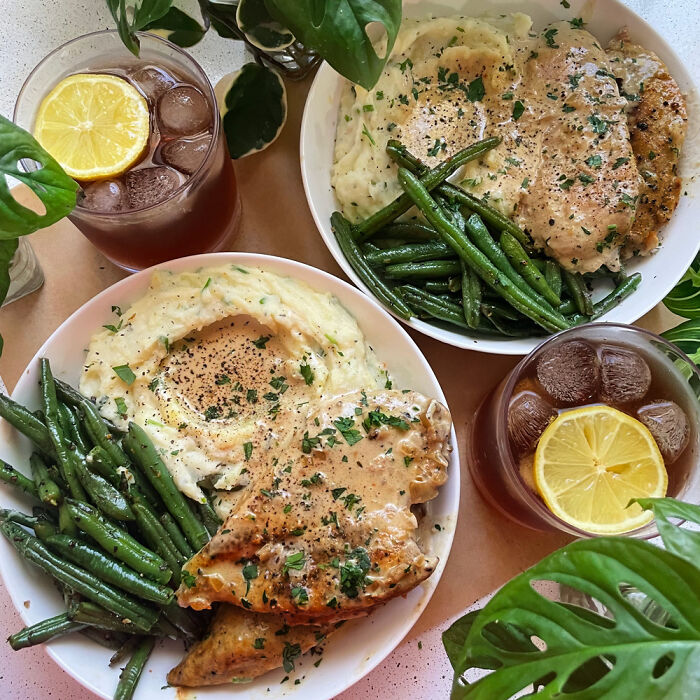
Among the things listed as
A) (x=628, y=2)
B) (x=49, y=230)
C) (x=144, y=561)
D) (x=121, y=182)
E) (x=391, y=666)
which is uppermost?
(x=628, y=2)

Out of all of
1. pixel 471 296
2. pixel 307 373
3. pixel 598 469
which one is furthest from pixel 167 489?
pixel 598 469

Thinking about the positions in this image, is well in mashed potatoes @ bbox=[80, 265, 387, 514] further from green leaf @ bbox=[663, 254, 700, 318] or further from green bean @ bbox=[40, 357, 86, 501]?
green leaf @ bbox=[663, 254, 700, 318]

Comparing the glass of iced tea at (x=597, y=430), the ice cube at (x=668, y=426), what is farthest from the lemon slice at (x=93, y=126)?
the ice cube at (x=668, y=426)

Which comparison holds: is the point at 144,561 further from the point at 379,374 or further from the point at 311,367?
the point at 379,374

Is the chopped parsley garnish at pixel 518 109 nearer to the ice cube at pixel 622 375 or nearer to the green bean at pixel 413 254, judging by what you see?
the green bean at pixel 413 254

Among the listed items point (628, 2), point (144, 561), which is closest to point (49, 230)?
point (144, 561)

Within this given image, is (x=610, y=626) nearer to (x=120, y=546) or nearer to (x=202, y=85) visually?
(x=120, y=546)

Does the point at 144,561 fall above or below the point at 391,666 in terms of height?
above
